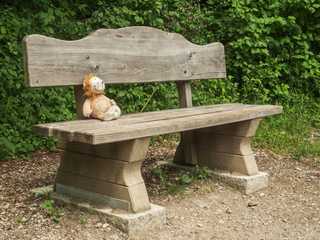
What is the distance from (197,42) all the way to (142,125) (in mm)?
3647

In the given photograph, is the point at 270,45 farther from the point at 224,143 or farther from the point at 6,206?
the point at 6,206

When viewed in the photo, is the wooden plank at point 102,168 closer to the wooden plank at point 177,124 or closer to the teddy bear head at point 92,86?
the wooden plank at point 177,124

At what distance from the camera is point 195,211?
9.93 feet

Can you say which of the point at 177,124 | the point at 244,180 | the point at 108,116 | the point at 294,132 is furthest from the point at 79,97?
the point at 294,132

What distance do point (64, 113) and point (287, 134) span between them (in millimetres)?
2587

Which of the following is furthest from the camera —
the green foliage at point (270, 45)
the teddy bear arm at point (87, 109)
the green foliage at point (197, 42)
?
the green foliage at point (270, 45)

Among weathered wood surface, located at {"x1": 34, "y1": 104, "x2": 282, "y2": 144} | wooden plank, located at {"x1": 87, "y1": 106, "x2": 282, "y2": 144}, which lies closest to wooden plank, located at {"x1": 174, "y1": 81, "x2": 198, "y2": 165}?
weathered wood surface, located at {"x1": 34, "y1": 104, "x2": 282, "y2": 144}

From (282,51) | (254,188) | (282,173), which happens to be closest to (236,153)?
(254,188)

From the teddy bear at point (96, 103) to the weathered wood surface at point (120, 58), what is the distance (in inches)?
4.4

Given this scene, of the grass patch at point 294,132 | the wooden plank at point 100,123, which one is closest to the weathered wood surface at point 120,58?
the wooden plank at point 100,123

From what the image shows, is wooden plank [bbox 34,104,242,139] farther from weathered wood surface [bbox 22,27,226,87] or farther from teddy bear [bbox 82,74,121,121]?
weathered wood surface [bbox 22,27,226,87]

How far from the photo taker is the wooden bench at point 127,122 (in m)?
2.61

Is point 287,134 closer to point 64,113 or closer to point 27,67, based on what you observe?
point 64,113

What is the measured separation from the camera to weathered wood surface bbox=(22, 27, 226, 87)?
2744 millimetres
